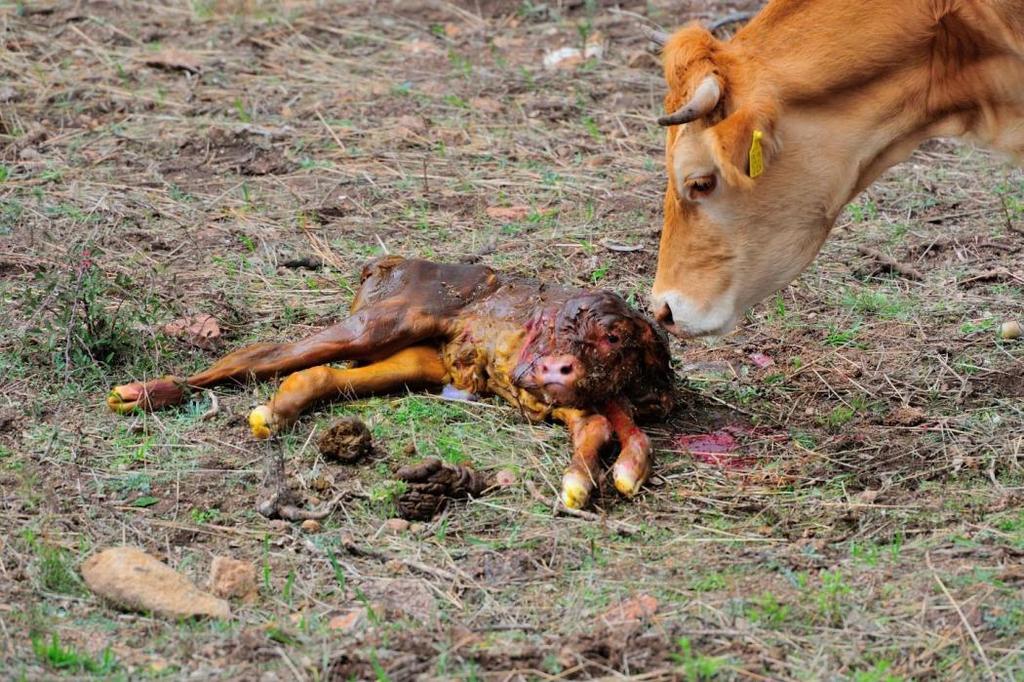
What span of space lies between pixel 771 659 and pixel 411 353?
2.18m

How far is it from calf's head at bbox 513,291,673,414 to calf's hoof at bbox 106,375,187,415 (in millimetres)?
1249

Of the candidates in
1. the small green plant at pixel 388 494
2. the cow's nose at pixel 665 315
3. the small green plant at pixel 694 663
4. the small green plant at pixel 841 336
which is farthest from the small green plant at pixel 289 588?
the small green plant at pixel 841 336

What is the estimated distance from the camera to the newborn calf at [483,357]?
4.96 metres

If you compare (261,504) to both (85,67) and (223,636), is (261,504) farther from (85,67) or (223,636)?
(85,67)

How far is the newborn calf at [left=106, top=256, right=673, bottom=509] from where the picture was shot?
4.96 meters

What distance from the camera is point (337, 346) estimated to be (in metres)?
5.34

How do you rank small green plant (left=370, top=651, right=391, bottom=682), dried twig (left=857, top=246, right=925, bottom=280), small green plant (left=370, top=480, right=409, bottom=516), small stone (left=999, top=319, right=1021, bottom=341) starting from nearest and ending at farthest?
small green plant (left=370, top=651, right=391, bottom=682) < small green plant (left=370, top=480, right=409, bottom=516) < small stone (left=999, top=319, right=1021, bottom=341) < dried twig (left=857, top=246, right=925, bottom=280)

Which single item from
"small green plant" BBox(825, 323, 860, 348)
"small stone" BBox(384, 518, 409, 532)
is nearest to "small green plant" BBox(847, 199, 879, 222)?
"small green plant" BBox(825, 323, 860, 348)

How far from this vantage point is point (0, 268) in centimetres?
636

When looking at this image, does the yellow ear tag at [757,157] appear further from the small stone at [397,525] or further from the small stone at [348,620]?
the small stone at [348,620]

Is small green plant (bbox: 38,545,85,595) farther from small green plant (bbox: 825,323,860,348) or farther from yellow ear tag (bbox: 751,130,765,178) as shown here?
small green plant (bbox: 825,323,860,348)

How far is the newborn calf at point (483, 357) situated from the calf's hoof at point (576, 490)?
0.04m

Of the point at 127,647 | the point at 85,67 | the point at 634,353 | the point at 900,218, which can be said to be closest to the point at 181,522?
the point at 127,647

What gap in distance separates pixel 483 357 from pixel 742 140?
126 cm
